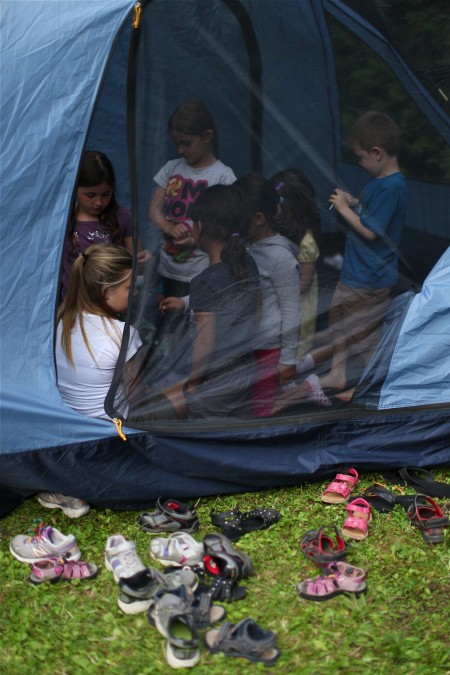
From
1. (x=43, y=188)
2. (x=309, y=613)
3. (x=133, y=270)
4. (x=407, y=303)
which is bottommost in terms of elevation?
(x=309, y=613)

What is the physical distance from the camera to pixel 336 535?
3.07 meters

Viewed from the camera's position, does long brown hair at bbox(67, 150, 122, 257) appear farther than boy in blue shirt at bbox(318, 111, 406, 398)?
Yes

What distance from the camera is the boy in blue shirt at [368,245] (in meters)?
3.26

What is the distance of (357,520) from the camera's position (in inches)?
124

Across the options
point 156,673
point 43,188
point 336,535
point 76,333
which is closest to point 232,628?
point 156,673

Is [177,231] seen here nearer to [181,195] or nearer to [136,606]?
[181,195]

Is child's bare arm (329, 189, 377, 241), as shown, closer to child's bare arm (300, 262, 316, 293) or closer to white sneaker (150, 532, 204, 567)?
child's bare arm (300, 262, 316, 293)

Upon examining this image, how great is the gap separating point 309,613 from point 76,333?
1.34 meters

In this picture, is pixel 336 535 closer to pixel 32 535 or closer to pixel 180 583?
pixel 180 583

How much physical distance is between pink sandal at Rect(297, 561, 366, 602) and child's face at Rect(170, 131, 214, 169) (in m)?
1.46

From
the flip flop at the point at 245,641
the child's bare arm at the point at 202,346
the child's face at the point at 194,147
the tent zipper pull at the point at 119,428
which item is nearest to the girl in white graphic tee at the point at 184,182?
the child's face at the point at 194,147

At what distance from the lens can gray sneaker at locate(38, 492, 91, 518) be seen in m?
3.30

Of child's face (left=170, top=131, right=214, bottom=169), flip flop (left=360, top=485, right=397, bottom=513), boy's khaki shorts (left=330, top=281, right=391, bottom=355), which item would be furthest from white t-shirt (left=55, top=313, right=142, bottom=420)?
flip flop (left=360, top=485, right=397, bottom=513)

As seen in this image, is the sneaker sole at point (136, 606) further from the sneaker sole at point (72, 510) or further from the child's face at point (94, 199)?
the child's face at point (94, 199)
